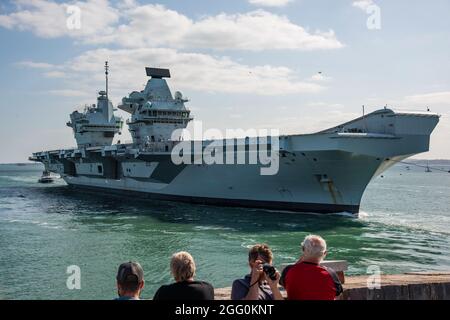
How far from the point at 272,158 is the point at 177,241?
7.02 metres

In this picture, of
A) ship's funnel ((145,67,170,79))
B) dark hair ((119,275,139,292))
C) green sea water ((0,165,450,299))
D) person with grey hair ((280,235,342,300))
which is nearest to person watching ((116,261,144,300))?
dark hair ((119,275,139,292))

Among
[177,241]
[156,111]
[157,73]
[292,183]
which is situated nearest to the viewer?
[177,241]

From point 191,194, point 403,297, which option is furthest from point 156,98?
point 403,297

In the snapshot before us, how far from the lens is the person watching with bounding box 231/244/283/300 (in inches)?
130

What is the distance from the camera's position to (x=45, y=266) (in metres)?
11.8

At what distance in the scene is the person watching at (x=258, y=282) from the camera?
3.30m

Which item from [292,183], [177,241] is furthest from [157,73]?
[177,241]

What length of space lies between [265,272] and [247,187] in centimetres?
1891

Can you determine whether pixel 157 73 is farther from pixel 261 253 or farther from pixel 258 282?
pixel 258 282

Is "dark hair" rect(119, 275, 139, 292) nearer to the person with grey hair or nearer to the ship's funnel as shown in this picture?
the person with grey hair

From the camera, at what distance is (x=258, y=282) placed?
3.36 meters

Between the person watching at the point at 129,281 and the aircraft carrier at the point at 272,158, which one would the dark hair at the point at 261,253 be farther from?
the aircraft carrier at the point at 272,158

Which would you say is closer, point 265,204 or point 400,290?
point 400,290
